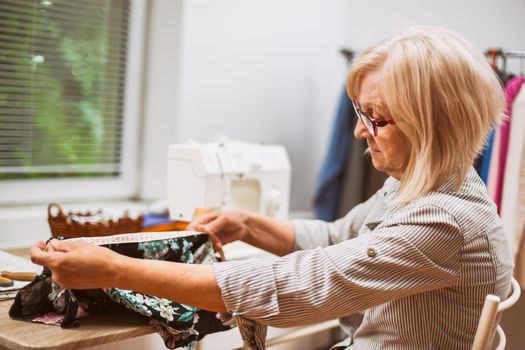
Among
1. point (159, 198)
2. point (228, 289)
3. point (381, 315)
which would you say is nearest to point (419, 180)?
point (381, 315)

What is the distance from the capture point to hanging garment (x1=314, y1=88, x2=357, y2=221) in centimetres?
297

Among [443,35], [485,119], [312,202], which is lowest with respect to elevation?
Result: [312,202]

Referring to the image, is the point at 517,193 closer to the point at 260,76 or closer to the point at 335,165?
the point at 335,165

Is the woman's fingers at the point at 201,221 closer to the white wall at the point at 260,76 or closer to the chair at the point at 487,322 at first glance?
the chair at the point at 487,322

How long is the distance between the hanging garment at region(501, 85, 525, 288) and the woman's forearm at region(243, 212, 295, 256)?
90 centimetres

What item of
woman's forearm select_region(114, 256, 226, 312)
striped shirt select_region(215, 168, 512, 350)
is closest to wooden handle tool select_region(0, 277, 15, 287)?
woman's forearm select_region(114, 256, 226, 312)

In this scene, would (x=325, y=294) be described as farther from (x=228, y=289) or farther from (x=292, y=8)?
(x=292, y=8)

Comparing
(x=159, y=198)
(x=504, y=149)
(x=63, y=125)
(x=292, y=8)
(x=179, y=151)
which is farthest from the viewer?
(x=292, y=8)

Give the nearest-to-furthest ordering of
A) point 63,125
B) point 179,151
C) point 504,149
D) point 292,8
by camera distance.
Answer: point 179,151
point 504,149
point 63,125
point 292,8

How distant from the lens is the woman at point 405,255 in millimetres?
1187

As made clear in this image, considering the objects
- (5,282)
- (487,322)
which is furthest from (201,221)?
(487,322)

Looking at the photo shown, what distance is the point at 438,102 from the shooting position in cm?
125

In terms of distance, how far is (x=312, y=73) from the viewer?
3.25 metres

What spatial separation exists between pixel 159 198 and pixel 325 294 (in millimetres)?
1539
